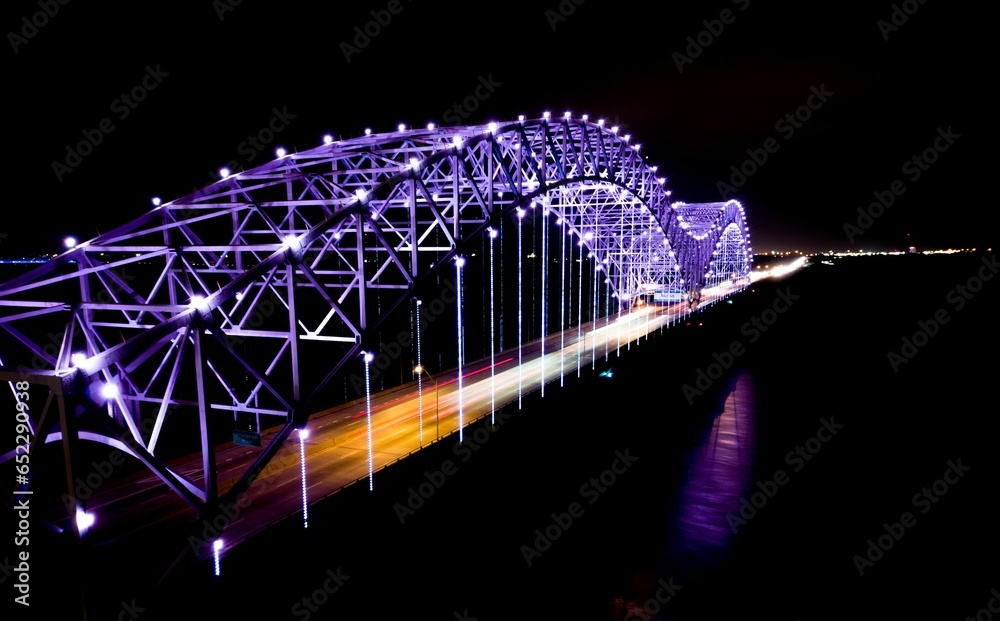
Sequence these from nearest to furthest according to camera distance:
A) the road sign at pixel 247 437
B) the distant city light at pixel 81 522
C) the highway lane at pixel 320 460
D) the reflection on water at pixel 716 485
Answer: the distant city light at pixel 81 522, the road sign at pixel 247 437, the highway lane at pixel 320 460, the reflection on water at pixel 716 485

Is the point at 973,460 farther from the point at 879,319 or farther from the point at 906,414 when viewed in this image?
the point at 879,319

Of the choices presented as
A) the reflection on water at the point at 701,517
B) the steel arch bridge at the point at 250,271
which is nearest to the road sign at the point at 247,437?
the steel arch bridge at the point at 250,271

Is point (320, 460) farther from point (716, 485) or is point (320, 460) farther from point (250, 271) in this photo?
point (716, 485)

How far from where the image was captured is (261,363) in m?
39.7

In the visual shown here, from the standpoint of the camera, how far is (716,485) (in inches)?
→ 669

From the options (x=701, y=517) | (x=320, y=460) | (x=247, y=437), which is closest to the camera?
(x=247, y=437)

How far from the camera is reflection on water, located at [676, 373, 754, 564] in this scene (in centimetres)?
1316

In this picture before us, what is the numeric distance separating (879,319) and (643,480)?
1939 inches

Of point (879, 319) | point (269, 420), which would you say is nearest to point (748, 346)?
point (879, 319)

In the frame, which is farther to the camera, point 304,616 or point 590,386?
point 590,386

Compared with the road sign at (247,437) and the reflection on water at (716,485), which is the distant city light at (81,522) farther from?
the reflection on water at (716,485)

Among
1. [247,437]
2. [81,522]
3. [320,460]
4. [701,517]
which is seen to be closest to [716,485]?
→ [701,517]

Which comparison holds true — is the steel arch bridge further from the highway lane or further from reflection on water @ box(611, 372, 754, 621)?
reflection on water @ box(611, 372, 754, 621)

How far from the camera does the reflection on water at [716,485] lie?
13.2m
